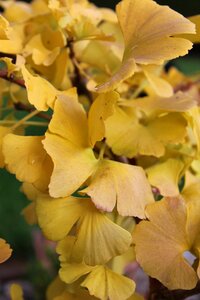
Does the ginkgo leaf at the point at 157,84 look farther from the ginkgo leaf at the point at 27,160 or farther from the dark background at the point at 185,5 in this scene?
the dark background at the point at 185,5

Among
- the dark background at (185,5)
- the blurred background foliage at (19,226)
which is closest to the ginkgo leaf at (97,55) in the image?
the blurred background foliage at (19,226)

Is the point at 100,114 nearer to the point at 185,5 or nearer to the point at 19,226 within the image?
the point at 19,226

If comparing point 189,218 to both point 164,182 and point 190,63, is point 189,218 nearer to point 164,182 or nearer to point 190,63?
point 164,182

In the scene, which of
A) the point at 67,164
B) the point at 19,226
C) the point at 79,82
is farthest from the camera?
the point at 19,226

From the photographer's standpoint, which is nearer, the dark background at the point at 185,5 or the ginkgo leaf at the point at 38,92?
the ginkgo leaf at the point at 38,92

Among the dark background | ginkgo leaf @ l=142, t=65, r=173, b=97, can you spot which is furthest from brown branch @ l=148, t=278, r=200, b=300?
the dark background

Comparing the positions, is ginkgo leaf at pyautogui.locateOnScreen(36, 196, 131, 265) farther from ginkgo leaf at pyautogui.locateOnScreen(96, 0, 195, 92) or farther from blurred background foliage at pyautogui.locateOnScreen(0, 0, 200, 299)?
blurred background foliage at pyautogui.locateOnScreen(0, 0, 200, 299)

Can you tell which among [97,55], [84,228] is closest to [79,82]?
[97,55]

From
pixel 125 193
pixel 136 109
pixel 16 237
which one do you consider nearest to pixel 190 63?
pixel 16 237
